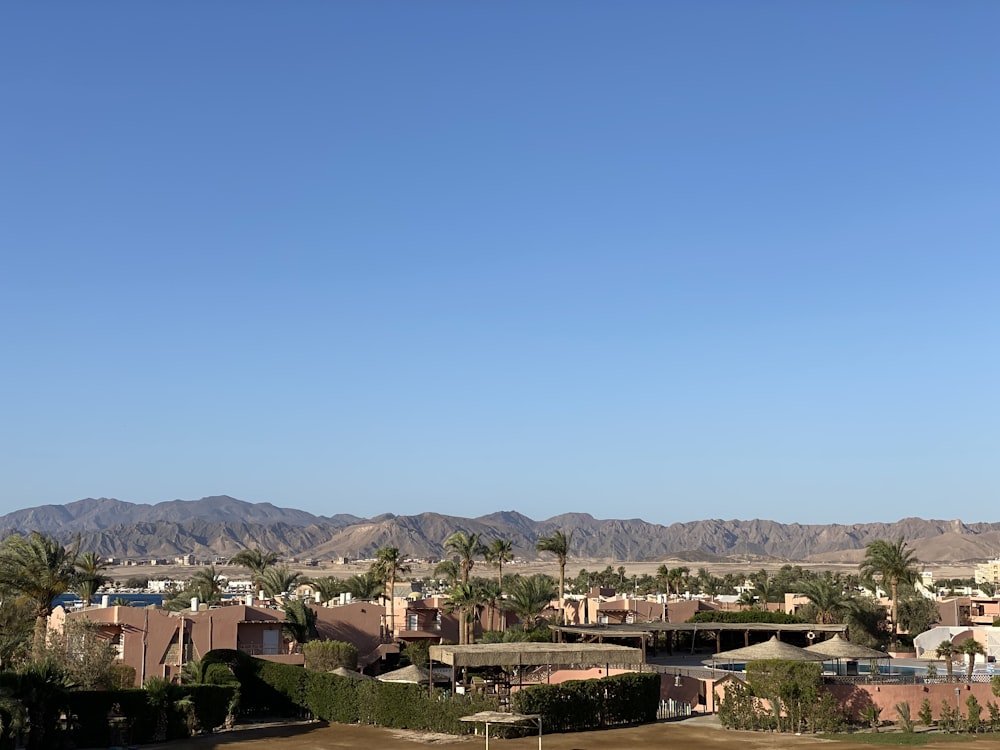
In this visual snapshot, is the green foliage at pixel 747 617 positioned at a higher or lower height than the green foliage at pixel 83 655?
lower

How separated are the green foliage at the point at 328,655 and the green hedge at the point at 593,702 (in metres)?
16.6

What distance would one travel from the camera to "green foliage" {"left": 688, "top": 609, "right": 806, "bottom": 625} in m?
73.2

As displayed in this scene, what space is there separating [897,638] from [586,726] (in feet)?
147

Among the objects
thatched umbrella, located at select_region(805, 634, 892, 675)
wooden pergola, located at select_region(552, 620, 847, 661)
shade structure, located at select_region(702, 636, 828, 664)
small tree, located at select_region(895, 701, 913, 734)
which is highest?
shade structure, located at select_region(702, 636, 828, 664)

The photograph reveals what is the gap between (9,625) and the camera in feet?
174

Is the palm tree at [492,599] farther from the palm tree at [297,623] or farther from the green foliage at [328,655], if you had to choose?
the green foliage at [328,655]

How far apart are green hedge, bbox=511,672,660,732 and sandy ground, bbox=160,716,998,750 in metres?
0.75

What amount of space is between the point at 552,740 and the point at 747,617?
136 ft

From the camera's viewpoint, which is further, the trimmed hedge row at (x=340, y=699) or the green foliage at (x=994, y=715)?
the green foliage at (x=994, y=715)

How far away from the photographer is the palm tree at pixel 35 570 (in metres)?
46.9

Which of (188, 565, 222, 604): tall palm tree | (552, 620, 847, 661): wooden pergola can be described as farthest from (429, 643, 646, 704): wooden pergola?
(188, 565, 222, 604): tall palm tree

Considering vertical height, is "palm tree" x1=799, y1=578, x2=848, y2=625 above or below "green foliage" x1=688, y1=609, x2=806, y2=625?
above

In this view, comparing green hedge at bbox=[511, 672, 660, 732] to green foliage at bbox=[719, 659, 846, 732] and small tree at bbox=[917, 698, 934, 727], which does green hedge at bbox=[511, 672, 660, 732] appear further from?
small tree at bbox=[917, 698, 934, 727]

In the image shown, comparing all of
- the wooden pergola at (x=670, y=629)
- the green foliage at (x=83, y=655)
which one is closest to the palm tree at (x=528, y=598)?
the wooden pergola at (x=670, y=629)
